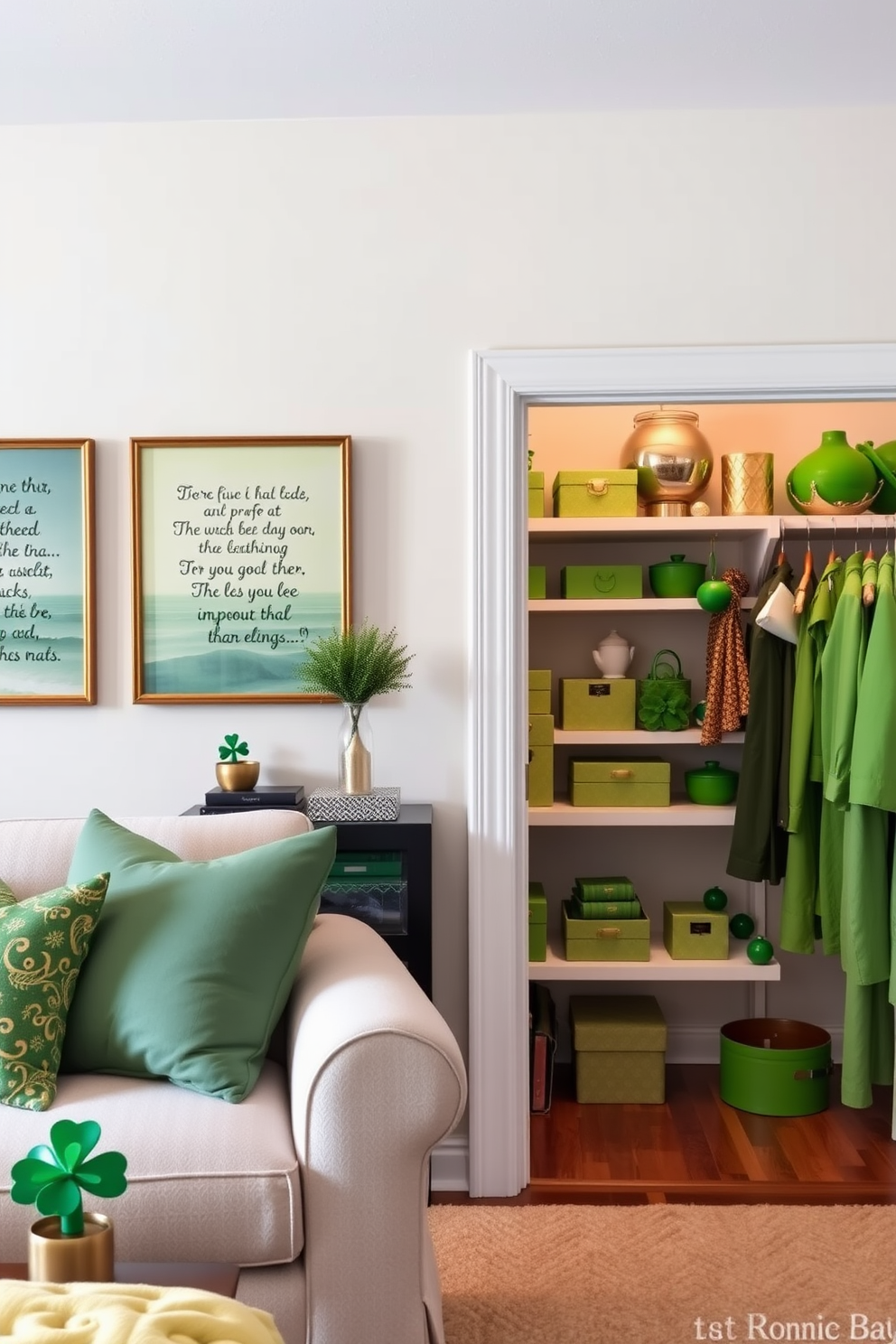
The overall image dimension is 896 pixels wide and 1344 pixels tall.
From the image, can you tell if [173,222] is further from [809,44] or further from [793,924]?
[793,924]

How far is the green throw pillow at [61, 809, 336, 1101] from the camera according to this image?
2.04 meters

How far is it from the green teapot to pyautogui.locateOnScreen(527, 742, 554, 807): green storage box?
3.39 ft

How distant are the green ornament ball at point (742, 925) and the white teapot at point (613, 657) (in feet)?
2.76

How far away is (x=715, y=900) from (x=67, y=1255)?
272cm

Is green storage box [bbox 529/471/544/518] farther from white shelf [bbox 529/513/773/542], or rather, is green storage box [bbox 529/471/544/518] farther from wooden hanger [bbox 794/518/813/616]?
wooden hanger [bbox 794/518/813/616]

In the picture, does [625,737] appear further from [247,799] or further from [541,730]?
[247,799]

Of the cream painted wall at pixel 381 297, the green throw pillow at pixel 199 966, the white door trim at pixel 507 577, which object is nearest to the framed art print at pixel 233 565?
the cream painted wall at pixel 381 297

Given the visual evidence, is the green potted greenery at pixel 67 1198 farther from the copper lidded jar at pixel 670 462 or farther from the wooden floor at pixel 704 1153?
the copper lidded jar at pixel 670 462

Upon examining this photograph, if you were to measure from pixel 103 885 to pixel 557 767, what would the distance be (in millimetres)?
2178

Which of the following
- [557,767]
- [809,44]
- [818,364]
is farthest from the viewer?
[557,767]

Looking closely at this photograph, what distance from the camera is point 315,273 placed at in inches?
116

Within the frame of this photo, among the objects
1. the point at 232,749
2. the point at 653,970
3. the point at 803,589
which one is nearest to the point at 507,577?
the point at 232,749

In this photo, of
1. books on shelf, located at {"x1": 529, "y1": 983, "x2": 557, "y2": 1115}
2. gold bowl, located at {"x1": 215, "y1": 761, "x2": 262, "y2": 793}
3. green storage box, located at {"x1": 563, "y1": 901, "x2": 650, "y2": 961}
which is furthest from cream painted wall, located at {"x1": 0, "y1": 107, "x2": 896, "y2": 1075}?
green storage box, located at {"x1": 563, "y1": 901, "x2": 650, "y2": 961}

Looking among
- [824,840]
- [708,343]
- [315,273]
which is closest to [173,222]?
[315,273]
